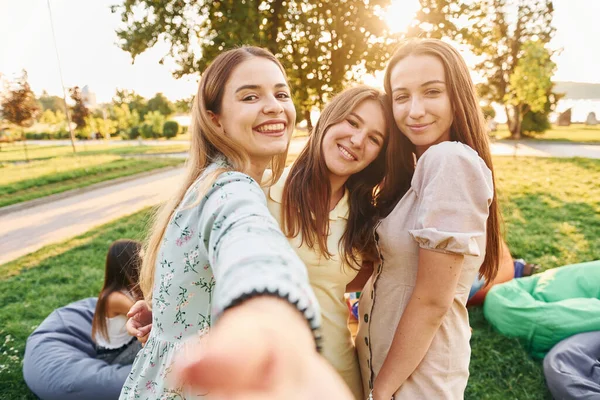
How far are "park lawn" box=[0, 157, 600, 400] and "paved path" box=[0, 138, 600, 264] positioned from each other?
0.61 metres

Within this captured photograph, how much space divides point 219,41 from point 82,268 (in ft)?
12.2

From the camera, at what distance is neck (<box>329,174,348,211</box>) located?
7.00ft

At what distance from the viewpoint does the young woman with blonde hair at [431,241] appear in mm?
1480

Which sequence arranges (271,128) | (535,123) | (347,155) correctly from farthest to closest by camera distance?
1. (535,123)
2. (347,155)
3. (271,128)

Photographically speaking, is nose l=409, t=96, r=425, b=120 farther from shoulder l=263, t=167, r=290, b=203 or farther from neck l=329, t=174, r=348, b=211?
shoulder l=263, t=167, r=290, b=203

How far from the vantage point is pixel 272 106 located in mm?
1655

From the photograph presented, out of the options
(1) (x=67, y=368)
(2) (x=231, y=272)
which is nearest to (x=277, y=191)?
(2) (x=231, y=272)

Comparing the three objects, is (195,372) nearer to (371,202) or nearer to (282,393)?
(282,393)

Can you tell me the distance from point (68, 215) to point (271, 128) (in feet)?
29.6

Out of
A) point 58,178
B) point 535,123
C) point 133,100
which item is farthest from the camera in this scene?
point 133,100

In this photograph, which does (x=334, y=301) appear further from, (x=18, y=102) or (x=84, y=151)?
(x=84, y=151)

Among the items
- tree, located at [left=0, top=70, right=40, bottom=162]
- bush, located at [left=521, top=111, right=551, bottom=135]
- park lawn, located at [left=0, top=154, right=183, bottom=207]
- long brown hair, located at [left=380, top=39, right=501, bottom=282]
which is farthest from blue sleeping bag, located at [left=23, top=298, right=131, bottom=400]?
bush, located at [left=521, top=111, right=551, bottom=135]

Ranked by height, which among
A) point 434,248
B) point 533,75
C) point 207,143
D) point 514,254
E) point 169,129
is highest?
point 533,75

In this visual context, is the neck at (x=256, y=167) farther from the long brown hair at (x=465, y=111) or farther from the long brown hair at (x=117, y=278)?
the long brown hair at (x=117, y=278)
